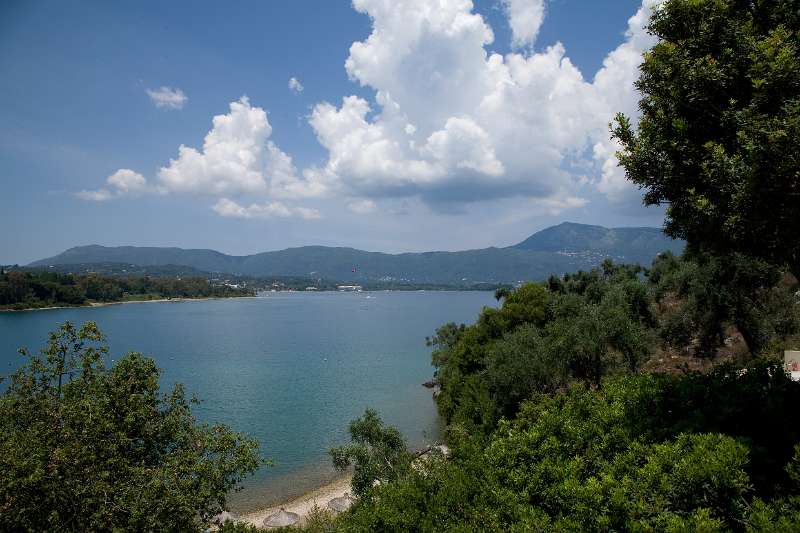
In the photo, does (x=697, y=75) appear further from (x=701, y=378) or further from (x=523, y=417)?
(x=523, y=417)

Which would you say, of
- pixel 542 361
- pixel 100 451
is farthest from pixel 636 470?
pixel 542 361

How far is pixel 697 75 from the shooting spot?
29.1 ft

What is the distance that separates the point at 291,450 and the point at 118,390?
89.6 feet

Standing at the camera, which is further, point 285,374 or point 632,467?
point 285,374

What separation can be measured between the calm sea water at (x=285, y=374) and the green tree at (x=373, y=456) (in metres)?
9.74

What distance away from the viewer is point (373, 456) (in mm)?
24781

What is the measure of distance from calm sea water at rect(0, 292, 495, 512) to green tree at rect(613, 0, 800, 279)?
31983mm

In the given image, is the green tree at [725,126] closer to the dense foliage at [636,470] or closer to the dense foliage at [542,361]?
the dense foliage at [636,470]

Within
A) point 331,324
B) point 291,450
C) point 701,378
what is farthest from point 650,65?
point 331,324

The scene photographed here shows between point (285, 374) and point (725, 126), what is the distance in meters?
70.4

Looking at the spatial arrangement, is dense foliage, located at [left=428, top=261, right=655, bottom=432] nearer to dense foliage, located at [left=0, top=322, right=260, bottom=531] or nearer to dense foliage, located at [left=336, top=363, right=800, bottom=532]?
dense foliage, located at [left=336, top=363, right=800, bottom=532]

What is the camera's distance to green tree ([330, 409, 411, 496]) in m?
22.8

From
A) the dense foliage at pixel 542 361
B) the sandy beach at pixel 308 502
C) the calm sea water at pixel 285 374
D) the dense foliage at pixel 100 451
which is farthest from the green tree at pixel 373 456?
the calm sea water at pixel 285 374

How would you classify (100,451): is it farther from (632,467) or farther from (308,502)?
(308,502)
